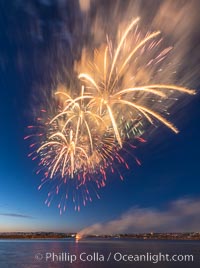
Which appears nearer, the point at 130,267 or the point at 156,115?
the point at 156,115

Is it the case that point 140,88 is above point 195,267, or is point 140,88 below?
above

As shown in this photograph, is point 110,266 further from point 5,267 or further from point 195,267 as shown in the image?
point 5,267

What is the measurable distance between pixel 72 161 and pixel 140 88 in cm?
1249

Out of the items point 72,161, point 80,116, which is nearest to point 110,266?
point 72,161

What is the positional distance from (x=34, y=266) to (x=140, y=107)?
56.2m

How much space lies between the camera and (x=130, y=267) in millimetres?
67375

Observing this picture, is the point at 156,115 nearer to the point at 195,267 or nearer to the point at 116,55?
the point at 116,55

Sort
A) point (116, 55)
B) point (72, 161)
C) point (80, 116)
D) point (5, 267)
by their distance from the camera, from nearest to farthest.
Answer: point (116, 55), point (80, 116), point (72, 161), point (5, 267)

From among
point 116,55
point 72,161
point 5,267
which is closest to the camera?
point 116,55

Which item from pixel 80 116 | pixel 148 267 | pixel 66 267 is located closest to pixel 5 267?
pixel 66 267

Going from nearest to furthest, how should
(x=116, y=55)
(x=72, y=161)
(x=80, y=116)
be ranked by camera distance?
(x=116, y=55) → (x=80, y=116) → (x=72, y=161)

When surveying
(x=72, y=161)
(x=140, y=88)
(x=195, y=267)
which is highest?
(x=140, y=88)

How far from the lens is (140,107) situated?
2919cm

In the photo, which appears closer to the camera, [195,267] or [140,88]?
[140,88]
